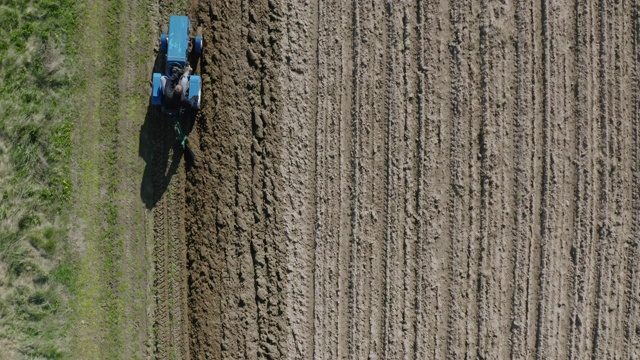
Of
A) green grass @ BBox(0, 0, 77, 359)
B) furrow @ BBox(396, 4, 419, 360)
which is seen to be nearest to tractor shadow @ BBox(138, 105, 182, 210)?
green grass @ BBox(0, 0, 77, 359)

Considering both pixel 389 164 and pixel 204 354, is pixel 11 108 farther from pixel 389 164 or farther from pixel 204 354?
pixel 389 164

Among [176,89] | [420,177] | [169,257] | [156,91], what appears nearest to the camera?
[176,89]

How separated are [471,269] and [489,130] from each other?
1455 mm

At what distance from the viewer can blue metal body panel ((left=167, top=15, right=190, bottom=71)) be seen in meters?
5.25

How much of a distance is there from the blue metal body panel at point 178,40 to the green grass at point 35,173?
41.6 inches

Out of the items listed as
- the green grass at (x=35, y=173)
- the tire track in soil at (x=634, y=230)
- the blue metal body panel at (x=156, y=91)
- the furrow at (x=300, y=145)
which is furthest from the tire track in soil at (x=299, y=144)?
the tire track in soil at (x=634, y=230)

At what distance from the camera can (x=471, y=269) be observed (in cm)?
554

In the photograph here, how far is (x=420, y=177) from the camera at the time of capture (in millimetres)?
5500

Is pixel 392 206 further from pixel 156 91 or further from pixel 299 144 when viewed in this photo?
pixel 156 91

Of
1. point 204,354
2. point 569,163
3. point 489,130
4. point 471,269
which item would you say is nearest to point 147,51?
point 204,354

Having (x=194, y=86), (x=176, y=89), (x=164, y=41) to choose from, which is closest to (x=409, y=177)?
(x=194, y=86)

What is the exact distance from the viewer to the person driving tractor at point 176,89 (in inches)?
201

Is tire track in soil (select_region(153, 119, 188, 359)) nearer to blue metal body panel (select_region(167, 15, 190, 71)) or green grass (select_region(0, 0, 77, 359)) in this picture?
blue metal body panel (select_region(167, 15, 190, 71))

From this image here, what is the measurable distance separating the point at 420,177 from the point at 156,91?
279 cm
